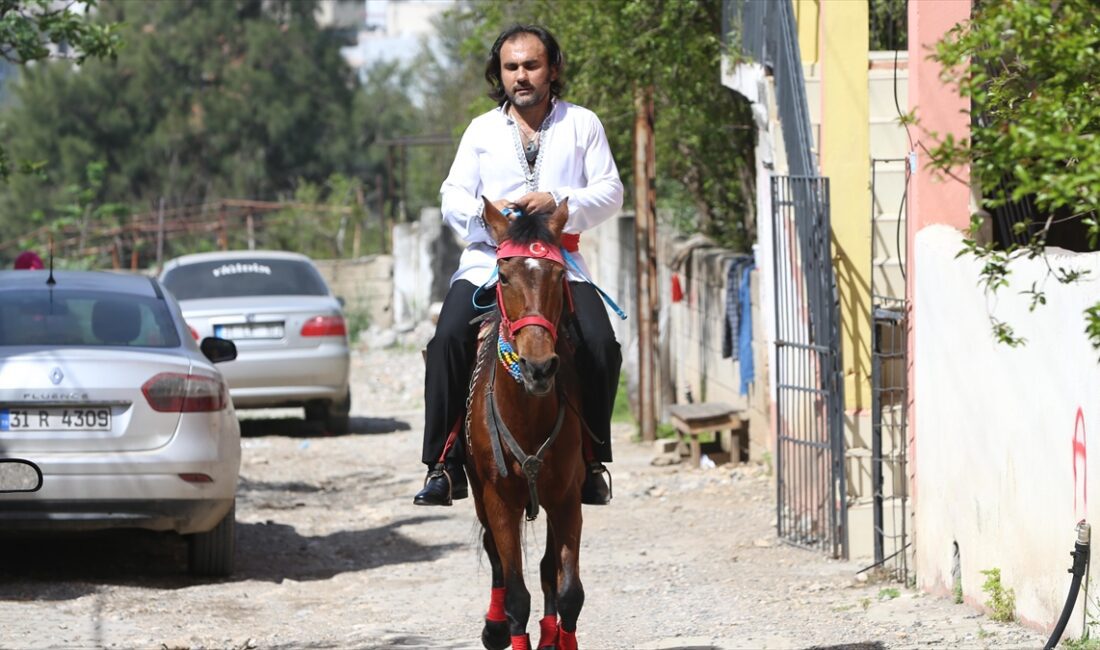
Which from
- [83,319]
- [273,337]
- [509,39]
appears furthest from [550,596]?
[273,337]

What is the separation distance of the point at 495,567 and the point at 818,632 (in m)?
1.80

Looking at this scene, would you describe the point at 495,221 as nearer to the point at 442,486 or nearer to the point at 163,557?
the point at 442,486

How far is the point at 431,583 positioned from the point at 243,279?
8.54m

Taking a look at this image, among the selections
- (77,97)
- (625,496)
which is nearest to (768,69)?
(625,496)

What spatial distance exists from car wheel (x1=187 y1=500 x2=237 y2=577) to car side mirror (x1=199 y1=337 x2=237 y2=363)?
1.04 m

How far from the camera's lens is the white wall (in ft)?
20.2

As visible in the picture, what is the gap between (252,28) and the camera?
55.8 metres

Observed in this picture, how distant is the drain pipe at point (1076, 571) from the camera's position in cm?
587

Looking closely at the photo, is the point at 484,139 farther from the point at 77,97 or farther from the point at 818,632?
the point at 77,97

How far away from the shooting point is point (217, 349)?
31.9 feet

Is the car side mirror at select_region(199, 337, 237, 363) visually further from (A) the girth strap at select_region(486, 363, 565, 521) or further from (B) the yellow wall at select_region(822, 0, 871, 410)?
(A) the girth strap at select_region(486, 363, 565, 521)

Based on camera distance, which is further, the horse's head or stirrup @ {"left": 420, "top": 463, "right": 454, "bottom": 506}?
stirrup @ {"left": 420, "top": 463, "right": 454, "bottom": 506}

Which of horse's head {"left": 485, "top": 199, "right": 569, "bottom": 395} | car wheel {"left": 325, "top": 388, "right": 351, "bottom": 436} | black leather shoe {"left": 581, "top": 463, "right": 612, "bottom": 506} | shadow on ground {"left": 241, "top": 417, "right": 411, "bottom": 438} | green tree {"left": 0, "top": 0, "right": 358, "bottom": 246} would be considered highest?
green tree {"left": 0, "top": 0, "right": 358, "bottom": 246}

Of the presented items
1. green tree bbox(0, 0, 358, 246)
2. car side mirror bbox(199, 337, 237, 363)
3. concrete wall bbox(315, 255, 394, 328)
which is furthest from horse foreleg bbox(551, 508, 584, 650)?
green tree bbox(0, 0, 358, 246)
